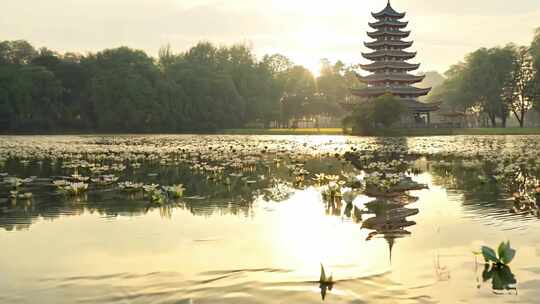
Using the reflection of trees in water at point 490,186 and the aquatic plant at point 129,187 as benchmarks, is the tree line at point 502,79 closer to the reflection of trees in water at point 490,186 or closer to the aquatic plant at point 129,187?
the reflection of trees in water at point 490,186

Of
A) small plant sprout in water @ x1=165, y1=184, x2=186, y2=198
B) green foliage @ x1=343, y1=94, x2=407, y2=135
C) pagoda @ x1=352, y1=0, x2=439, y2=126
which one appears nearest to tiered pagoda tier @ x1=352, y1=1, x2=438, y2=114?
pagoda @ x1=352, y1=0, x2=439, y2=126

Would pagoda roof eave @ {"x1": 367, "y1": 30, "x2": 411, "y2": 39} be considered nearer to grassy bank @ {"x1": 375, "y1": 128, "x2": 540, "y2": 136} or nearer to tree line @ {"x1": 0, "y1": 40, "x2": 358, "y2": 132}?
grassy bank @ {"x1": 375, "y1": 128, "x2": 540, "y2": 136}

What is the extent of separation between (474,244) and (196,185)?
358 inches

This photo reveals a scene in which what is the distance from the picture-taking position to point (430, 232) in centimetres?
901

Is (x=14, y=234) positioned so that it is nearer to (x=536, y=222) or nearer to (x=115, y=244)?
(x=115, y=244)

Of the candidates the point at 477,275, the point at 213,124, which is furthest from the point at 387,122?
the point at 477,275

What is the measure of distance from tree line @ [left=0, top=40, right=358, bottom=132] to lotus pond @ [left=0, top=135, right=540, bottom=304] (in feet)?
185

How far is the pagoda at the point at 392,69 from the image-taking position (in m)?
68.1

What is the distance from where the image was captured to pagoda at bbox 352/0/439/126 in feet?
224

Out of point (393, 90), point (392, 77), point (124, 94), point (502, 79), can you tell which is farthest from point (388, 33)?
point (124, 94)

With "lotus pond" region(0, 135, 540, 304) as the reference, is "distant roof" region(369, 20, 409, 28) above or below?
above

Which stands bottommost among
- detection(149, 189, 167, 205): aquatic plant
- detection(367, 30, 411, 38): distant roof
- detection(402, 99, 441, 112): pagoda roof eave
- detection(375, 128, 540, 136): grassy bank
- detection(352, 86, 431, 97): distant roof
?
detection(149, 189, 167, 205): aquatic plant

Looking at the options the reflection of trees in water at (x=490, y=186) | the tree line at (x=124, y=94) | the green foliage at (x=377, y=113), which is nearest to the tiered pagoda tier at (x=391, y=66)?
the green foliage at (x=377, y=113)

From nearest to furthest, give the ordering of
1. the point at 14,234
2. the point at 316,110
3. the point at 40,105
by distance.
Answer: the point at 14,234
the point at 40,105
the point at 316,110
